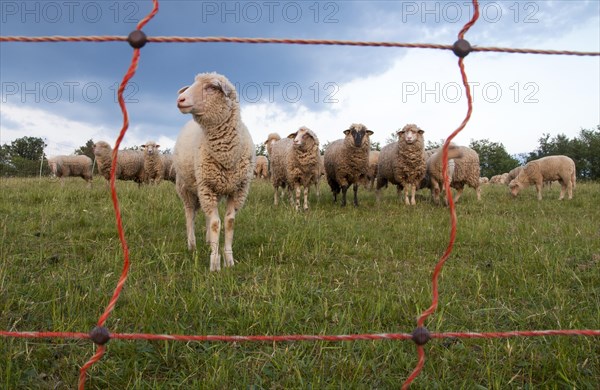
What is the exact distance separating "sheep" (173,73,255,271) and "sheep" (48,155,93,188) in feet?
44.7

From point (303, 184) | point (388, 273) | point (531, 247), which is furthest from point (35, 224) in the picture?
point (531, 247)

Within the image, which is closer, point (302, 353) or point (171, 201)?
point (302, 353)

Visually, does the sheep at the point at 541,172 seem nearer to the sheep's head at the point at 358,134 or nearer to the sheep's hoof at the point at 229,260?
the sheep's head at the point at 358,134

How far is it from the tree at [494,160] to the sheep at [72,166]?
6236 cm

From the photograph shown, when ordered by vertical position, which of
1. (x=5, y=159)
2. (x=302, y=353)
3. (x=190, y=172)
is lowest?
(x=302, y=353)

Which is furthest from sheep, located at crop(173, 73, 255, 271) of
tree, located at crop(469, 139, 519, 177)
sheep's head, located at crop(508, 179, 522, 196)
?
tree, located at crop(469, 139, 519, 177)

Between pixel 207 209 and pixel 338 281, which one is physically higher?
pixel 207 209

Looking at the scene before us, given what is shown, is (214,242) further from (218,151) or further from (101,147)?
(101,147)

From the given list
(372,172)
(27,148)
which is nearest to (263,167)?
(372,172)

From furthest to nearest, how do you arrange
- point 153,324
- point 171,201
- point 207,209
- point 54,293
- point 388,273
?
point 171,201 → point 207,209 → point 388,273 → point 54,293 → point 153,324

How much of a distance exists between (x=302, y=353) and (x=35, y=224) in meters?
4.62

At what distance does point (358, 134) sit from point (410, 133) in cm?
158

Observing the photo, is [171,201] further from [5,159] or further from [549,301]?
[5,159]

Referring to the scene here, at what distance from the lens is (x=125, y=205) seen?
21.2ft
